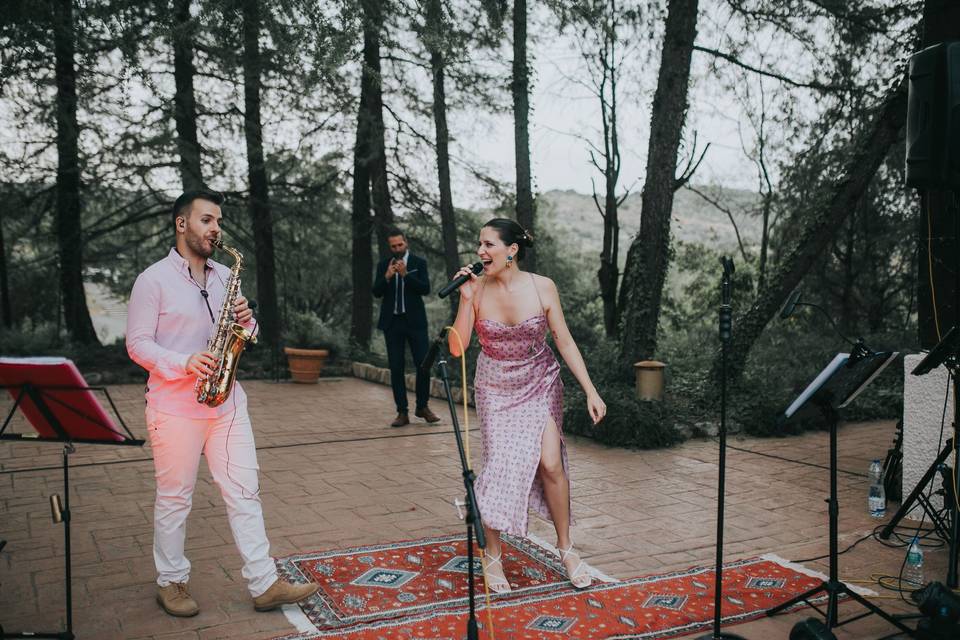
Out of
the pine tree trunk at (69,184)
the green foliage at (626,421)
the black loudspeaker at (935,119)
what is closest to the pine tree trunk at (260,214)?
the pine tree trunk at (69,184)

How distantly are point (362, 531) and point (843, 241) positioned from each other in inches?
613

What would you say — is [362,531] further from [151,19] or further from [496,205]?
[496,205]

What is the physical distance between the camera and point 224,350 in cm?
371

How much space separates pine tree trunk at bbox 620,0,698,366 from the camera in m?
9.82

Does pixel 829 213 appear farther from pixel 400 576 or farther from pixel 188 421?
pixel 188 421

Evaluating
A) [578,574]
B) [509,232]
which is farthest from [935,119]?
[578,574]

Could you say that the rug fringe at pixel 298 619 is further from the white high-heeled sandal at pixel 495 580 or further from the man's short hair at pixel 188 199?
the man's short hair at pixel 188 199

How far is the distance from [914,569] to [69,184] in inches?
550

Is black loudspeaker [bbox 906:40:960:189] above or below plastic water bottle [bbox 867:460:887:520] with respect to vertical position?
above

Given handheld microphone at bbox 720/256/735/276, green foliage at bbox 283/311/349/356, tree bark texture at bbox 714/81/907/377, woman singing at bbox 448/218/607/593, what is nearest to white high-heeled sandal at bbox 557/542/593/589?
woman singing at bbox 448/218/607/593

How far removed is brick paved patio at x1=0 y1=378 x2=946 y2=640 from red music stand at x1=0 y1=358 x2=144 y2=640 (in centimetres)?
86

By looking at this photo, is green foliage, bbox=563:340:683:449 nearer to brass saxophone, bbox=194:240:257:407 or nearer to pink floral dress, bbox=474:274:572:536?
pink floral dress, bbox=474:274:572:536

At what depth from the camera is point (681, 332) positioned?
955 inches

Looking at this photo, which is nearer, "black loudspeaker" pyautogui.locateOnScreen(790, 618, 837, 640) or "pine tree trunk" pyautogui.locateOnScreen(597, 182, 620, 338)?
"black loudspeaker" pyautogui.locateOnScreen(790, 618, 837, 640)
